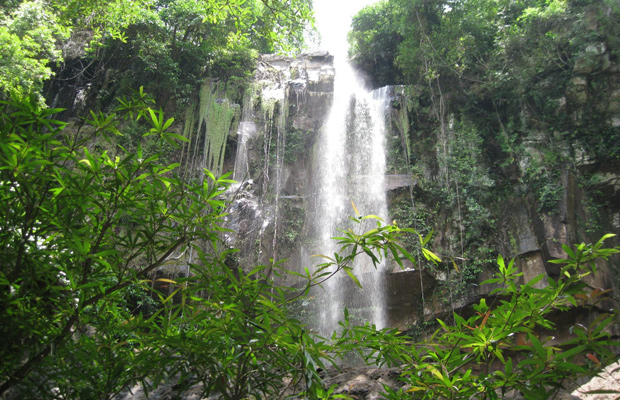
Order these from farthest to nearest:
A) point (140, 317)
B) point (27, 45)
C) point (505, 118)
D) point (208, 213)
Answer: point (505, 118)
point (27, 45)
point (208, 213)
point (140, 317)

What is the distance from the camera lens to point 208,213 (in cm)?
178

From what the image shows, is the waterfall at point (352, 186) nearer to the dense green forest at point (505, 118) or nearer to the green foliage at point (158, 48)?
the dense green forest at point (505, 118)

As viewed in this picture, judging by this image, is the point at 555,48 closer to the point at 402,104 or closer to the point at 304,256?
the point at 402,104

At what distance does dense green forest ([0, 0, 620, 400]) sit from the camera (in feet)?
4.56

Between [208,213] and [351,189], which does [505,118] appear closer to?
[351,189]

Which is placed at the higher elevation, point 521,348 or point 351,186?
point 351,186

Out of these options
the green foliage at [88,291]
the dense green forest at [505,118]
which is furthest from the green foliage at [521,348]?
the dense green forest at [505,118]

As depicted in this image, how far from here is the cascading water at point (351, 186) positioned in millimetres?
9395

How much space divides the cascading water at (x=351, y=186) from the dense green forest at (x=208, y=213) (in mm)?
593

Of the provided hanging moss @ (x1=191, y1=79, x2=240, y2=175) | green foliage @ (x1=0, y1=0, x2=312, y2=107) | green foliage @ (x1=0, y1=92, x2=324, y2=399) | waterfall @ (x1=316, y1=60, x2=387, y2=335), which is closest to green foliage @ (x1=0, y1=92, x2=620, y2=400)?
green foliage @ (x1=0, y1=92, x2=324, y2=399)

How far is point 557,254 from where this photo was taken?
7.98m

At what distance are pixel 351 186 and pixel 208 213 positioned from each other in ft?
29.4

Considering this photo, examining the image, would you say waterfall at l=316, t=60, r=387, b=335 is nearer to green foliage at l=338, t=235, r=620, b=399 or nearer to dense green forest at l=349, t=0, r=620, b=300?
dense green forest at l=349, t=0, r=620, b=300

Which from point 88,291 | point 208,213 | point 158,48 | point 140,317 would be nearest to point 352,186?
point 158,48
